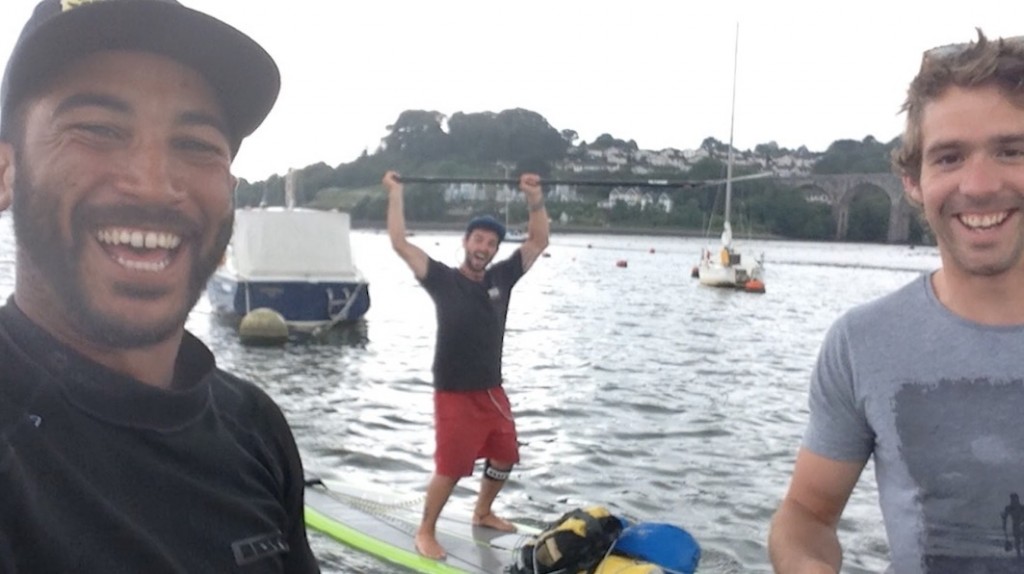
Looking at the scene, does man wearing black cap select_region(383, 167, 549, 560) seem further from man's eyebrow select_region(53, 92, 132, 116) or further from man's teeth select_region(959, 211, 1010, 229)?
man's eyebrow select_region(53, 92, 132, 116)

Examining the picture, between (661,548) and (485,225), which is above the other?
(485,225)

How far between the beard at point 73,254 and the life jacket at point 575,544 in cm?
299

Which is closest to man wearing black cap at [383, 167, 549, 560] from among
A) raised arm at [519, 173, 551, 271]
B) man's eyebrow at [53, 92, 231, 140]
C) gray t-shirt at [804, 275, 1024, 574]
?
raised arm at [519, 173, 551, 271]

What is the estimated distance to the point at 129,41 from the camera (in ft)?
5.47

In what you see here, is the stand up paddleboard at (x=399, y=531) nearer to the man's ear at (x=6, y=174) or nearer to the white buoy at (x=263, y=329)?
the man's ear at (x=6, y=174)

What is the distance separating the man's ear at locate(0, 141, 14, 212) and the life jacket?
3.16 metres

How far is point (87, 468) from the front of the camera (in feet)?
4.92

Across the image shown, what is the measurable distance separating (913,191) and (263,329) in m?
16.5

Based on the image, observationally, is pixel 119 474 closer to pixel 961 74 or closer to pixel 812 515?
pixel 812 515

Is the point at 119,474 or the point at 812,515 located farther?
the point at 812,515

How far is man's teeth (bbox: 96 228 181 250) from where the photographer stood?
1.64 meters

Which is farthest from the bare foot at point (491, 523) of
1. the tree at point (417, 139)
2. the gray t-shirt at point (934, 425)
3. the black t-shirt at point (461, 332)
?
the tree at point (417, 139)

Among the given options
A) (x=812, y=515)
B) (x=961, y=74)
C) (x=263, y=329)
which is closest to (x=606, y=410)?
(x=263, y=329)

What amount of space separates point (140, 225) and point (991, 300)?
1877 millimetres
